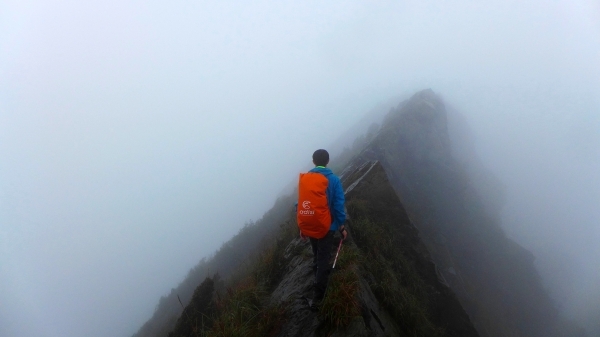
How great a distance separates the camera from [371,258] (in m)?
6.99

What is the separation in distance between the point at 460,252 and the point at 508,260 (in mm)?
5292

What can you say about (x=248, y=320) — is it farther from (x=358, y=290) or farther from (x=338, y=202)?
(x=338, y=202)

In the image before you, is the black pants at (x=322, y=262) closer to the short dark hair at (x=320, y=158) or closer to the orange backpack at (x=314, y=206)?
the orange backpack at (x=314, y=206)

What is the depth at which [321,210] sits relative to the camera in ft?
15.0

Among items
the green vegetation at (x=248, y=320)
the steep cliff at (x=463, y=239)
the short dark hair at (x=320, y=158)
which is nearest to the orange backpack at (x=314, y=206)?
the short dark hair at (x=320, y=158)

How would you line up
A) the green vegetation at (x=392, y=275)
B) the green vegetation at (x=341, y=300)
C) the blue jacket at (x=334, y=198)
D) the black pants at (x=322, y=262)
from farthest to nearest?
the green vegetation at (x=392, y=275) < the black pants at (x=322, y=262) < the blue jacket at (x=334, y=198) < the green vegetation at (x=341, y=300)

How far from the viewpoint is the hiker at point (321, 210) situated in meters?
4.57

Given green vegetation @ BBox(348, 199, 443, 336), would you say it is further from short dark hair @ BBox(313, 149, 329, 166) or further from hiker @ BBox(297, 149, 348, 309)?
short dark hair @ BBox(313, 149, 329, 166)

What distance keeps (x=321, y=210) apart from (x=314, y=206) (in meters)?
0.12

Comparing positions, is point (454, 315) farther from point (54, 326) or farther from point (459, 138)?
point (54, 326)

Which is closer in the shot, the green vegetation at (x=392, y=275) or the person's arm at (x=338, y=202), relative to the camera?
the person's arm at (x=338, y=202)

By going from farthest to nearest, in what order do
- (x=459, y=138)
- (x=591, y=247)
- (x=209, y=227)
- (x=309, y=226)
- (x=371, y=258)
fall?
1. (x=209, y=227)
2. (x=591, y=247)
3. (x=459, y=138)
4. (x=371, y=258)
5. (x=309, y=226)

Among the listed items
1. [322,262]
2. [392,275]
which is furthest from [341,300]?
[392,275]

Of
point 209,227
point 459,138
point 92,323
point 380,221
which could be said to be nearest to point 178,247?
point 209,227
